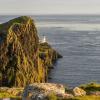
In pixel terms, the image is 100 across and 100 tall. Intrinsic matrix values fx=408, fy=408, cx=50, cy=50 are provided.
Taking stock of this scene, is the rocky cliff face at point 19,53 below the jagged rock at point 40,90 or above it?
below

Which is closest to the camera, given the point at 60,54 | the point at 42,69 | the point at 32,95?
the point at 32,95

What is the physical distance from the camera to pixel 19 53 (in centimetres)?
9575

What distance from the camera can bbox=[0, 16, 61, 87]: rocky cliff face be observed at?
306 ft

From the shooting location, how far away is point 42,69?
4200 inches

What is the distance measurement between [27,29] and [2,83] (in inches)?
585

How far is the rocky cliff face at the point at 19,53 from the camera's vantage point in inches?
3666

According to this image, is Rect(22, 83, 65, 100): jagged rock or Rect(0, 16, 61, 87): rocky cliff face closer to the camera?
Rect(22, 83, 65, 100): jagged rock

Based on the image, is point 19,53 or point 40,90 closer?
point 40,90

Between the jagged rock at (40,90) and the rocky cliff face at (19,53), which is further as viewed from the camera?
the rocky cliff face at (19,53)

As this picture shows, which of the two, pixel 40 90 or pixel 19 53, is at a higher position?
pixel 40 90

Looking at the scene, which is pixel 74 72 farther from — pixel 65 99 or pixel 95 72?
pixel 65 99

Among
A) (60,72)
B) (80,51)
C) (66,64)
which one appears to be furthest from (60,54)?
(60,72)

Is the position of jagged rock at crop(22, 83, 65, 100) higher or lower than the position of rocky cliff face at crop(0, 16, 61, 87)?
higher

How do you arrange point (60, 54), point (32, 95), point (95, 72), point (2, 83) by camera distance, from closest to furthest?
point (32, 95) < point (2, 83) < point (95, 72) < point (60, 54)
